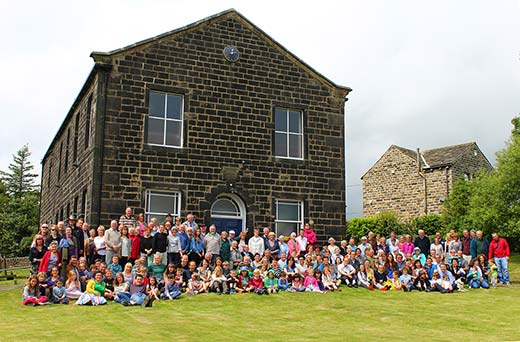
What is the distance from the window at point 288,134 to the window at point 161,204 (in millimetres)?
4149

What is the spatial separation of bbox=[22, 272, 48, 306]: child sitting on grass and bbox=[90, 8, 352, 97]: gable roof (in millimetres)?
8131

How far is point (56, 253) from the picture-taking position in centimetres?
1559

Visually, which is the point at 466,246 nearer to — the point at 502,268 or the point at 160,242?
the point at 502,268

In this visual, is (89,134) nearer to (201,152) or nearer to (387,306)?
(201,152)

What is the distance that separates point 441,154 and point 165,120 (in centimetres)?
2838

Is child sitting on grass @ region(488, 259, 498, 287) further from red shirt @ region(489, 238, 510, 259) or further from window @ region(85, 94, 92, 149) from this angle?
window @ region(85, 94, 92, 149)

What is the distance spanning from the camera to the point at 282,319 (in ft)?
42.5

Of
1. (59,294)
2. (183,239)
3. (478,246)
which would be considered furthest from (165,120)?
(478,246)

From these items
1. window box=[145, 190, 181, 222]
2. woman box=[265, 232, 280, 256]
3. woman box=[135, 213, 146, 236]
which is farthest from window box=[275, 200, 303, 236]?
woman box=[135, 213, 146, 236]

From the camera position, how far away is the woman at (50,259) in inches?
608

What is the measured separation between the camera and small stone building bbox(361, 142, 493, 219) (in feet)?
138

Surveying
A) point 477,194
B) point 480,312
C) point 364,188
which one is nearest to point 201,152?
point 480,312

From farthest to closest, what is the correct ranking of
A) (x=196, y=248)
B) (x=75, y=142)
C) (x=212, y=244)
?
(x=75, y=142), (x=212, y=244), (x=196, y=248)

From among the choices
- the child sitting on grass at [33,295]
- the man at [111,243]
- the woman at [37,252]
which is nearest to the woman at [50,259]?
the woman at [37,252]
